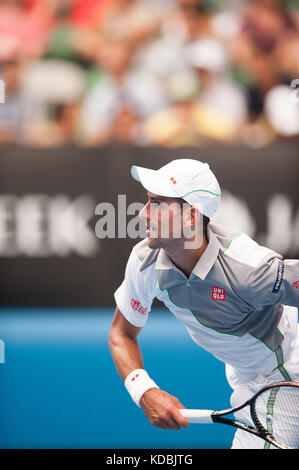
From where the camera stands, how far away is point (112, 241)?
223 inches

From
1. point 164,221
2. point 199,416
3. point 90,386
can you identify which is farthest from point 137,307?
point 90,386

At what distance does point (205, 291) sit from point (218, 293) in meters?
0.06

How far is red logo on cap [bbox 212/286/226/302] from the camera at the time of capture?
11.3 ft

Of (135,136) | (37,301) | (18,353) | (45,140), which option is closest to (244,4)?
A: (135,136)

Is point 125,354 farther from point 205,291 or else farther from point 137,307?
point 205,291

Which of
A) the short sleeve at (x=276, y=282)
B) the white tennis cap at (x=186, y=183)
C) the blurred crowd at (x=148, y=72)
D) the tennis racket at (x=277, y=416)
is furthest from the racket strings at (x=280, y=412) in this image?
the blurred crowd at (x=148, y=72)

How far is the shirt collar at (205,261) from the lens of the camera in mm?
3412

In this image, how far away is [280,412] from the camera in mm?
3521

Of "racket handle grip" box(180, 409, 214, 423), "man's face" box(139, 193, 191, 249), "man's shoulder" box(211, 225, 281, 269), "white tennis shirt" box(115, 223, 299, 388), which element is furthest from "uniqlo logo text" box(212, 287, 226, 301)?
"racket handle grip" box(180, 409, 214, 423)

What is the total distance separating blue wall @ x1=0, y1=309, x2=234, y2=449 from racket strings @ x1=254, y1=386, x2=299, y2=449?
1.57 feet

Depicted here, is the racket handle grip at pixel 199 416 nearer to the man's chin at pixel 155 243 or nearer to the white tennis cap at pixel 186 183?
the man's chin at pixel 155 243

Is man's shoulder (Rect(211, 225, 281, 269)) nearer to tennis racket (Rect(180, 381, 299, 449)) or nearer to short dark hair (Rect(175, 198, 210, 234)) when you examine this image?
short dark hair (Rect(175, 198, 210, 234))
